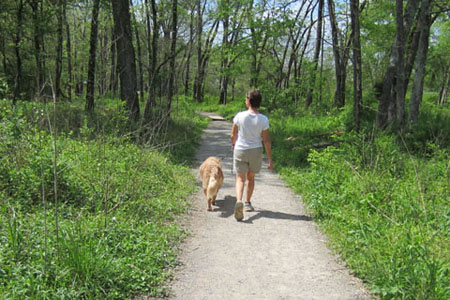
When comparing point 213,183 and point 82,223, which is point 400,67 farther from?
point 82,223

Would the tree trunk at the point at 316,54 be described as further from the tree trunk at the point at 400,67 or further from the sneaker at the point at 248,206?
the sneaker at the point at 248,206

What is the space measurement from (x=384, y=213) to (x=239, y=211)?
2.06m

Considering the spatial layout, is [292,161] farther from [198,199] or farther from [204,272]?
[204,272]

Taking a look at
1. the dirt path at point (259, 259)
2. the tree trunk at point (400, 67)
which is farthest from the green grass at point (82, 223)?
the tree trunk at point (400, 67)

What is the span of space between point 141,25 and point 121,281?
18.7m

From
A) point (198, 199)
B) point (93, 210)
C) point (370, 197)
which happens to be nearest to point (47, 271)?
point (93, 210)

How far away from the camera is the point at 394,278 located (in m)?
3.30

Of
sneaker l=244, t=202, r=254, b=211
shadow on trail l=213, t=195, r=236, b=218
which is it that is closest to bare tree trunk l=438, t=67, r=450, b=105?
shadow on trail l=213, t=195, r=236, b=218

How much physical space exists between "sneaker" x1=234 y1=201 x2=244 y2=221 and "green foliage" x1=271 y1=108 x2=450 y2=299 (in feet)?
3.94

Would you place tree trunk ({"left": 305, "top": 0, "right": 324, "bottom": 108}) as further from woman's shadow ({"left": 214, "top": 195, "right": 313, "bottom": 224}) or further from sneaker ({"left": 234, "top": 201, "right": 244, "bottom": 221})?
sneaker ({"left": 234, "top": 201, "right": 244, "bottom": 221})

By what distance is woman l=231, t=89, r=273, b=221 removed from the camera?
17.3 feet

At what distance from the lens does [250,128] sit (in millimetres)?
5316

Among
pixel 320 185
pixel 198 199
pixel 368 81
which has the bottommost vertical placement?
pixel 198 199

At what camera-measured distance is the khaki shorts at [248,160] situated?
5.40 m
